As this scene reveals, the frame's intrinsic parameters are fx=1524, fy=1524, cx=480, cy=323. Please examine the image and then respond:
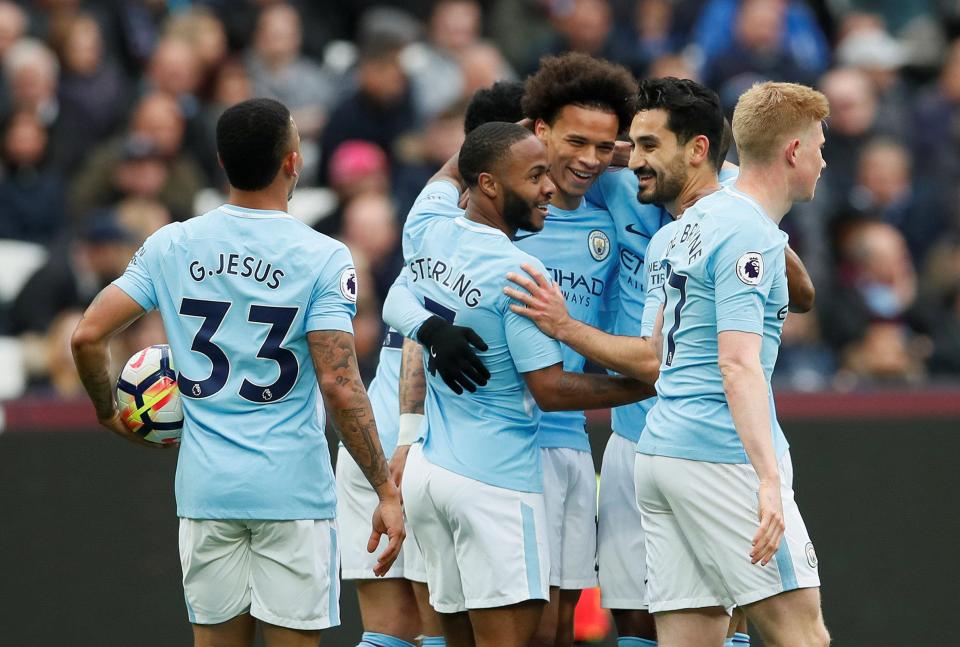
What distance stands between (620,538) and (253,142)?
2200 mm

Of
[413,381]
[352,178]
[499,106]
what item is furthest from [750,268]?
[352,178]

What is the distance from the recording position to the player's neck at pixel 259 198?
5457 mm

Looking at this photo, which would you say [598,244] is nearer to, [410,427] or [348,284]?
[410,427]

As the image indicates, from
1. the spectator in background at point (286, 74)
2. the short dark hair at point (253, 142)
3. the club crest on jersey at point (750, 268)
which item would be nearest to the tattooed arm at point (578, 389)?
the club crest on jersey at point (750, 268)

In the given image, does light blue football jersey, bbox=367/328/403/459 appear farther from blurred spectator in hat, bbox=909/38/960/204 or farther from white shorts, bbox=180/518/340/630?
blurred spectator in hat, bbox=909/38/960/204

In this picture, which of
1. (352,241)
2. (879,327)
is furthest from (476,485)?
(879,327)

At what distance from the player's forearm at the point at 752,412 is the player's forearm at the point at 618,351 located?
2.09 feet

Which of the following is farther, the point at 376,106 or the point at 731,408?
the point at 376,106

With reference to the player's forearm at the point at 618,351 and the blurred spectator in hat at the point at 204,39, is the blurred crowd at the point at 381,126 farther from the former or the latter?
the player's forearm at the point at 618,351

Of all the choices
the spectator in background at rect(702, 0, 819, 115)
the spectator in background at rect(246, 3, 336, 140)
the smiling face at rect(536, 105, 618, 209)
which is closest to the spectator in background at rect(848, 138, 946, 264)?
the spectator in background at rect(702, 0, 819, 115)

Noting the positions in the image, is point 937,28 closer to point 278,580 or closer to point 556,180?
point 556,180

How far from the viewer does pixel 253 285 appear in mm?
5340

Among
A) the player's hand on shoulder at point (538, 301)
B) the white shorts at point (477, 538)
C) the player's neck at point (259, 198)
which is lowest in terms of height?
the white shorts at point (477, 538)

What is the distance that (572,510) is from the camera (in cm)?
619
